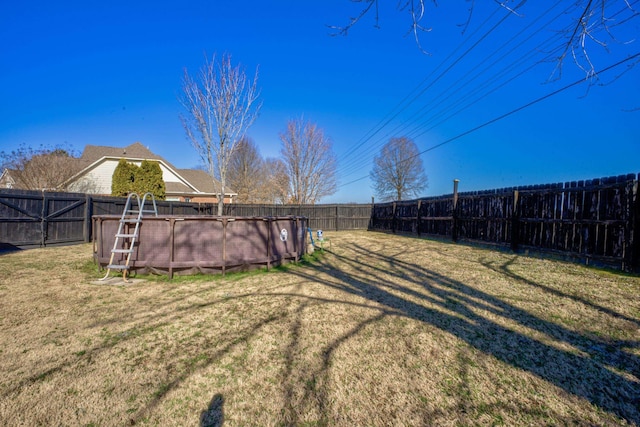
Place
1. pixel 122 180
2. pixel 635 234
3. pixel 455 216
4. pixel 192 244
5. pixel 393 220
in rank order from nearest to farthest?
pixel 635 234, pixel 192 244, pixel 455 216, pixel 393 220, pixel 122 180

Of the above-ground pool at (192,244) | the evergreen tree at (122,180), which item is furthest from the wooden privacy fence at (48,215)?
the above-ground pool at (192,244)

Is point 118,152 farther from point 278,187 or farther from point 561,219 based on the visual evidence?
point 561,219

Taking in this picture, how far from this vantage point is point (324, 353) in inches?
103

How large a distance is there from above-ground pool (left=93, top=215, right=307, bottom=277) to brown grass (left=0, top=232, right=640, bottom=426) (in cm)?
78

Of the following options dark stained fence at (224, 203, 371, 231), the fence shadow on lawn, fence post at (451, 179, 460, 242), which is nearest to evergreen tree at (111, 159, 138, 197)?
dark stained fence at (224, 203, 371, 231)

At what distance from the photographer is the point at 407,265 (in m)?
6.68

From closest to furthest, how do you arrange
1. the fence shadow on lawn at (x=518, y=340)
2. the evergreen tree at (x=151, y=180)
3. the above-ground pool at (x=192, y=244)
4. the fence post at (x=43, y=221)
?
1. the fence shadow on lawn at (x=518, y=340)
2. the above-ground pool at (x=192, y=244)
3. the fence post at (x=43, y=221)
4. the evergreen tree at (x=151, y=180)

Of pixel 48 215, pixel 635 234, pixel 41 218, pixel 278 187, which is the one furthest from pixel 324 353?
pixel 278 187

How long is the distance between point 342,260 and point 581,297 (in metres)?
4.96

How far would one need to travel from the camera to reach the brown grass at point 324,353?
1885 mm

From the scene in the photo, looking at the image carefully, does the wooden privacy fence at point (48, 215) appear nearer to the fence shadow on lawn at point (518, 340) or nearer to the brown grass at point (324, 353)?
the brown grass at point (324, 353)

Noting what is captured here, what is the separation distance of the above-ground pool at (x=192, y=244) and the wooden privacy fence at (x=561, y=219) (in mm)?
7224

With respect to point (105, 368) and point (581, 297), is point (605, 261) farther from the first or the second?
point (105, 368)

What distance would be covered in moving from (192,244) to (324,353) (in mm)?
4172
